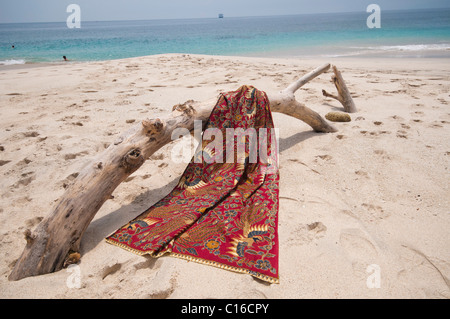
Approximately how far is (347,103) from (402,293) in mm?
3251

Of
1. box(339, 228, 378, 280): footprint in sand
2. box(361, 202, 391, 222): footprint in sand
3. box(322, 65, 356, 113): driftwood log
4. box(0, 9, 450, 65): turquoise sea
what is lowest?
box(339, 228, 378, 280): footprint in sand

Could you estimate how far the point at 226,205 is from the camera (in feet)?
7.23

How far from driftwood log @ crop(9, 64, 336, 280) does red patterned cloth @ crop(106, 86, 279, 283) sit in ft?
0.91

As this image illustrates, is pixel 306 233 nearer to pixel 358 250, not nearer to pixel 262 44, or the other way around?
pixel 358 250

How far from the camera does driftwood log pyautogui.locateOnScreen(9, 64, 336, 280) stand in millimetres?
1656

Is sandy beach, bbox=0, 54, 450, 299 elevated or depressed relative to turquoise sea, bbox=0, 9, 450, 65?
depressed

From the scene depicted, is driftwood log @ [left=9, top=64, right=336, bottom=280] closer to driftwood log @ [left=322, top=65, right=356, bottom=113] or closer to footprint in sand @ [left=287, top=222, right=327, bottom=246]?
footprint in sand @ [left=287, top=222, right=327, bottom=246]

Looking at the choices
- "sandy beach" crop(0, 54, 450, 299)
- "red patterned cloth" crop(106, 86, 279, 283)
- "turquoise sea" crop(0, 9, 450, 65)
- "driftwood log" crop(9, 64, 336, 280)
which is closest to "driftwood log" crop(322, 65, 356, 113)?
"sandy beach" crop(0, 54, 450, 299)

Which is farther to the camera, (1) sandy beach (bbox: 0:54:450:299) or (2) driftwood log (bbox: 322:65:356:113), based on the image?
(2) driftwood log (bbox: 322:65:356:113)

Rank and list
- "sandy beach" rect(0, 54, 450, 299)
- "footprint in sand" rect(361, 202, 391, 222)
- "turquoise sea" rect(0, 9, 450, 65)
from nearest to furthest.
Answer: "sandy beach" rect(0, 54, 450, 299), "footprint in sand" rect(361, 202, 391, 222), "turquoise sea" rect(0, 9, 450, 65)

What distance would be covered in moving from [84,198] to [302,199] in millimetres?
1695

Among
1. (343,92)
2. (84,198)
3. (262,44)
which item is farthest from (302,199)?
(262,44)

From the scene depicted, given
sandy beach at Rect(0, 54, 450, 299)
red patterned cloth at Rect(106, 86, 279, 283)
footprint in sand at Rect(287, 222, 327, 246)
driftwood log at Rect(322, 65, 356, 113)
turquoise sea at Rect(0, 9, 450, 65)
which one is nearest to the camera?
sandy beach at Rect(0, 54, 450, 299)
